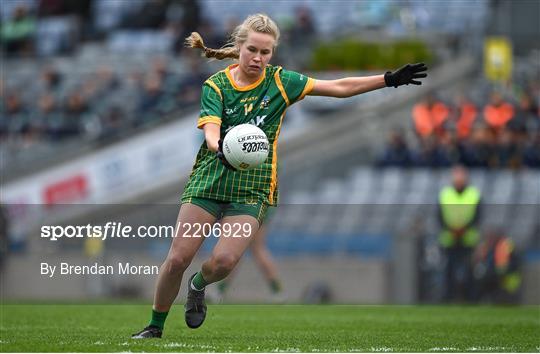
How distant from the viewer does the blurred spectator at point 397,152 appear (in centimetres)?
2219

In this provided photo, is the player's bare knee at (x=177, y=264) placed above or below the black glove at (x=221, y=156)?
below

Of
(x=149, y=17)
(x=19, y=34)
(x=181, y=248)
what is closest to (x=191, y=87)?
(x=149, y=17)

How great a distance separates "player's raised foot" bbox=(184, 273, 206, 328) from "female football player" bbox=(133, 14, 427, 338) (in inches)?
1.9

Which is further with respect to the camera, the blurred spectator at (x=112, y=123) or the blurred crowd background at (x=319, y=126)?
the blurred spectator at (x=112, y=123)

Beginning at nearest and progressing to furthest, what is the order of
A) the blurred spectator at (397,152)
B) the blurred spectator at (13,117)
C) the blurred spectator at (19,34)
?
the blurred spectator at (397,152), the blurred spectator at (13,117), the blurred spectator at (19,34)

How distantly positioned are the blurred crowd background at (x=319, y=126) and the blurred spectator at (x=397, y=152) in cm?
4

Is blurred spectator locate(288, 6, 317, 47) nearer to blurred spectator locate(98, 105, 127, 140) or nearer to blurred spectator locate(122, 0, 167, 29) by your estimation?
blurred spectator locate(98, 105, 127, 140)

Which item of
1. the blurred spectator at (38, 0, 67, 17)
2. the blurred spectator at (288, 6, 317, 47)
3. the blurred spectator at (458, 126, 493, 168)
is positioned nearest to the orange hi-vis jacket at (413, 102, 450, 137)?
the blurred spectator at (458, 126, 493, 168)

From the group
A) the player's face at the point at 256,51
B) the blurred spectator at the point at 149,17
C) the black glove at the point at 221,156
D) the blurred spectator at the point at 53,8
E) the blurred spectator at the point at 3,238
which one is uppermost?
the blurred spectator at the point at 53,8

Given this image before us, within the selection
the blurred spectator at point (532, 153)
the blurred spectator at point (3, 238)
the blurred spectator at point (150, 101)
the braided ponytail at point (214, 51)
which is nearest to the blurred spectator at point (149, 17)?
the blurred spectator at point (150, 101)

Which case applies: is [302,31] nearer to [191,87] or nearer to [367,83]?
[191,87]

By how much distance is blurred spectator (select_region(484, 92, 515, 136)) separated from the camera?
21.6 m

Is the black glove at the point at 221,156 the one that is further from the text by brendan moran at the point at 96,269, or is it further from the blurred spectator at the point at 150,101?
the blurred spectator at the point at 150,101

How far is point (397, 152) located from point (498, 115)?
179cm
